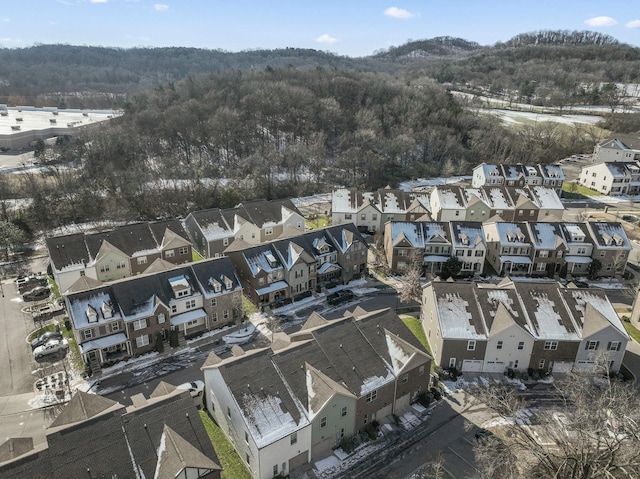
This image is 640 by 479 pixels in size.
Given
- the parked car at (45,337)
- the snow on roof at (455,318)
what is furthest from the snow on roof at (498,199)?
the parked car at (45,337)

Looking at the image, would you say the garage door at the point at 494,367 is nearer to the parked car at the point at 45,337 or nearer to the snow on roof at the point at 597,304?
the snow on roof at the point at 597,304

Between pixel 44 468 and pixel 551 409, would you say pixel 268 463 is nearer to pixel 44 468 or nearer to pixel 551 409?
pixel 44 468

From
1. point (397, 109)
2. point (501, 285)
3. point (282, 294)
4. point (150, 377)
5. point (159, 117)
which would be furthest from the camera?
point (397, 109)

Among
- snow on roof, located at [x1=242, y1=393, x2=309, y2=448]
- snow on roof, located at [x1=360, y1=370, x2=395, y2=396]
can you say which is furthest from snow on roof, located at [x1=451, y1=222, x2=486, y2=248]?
snow on roof, located at [x1=242, y1=393, x2=309, y2=448]

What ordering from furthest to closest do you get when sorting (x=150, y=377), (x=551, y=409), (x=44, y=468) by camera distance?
(x=150, y=377) < (x=551, y=409) < (x=44, y=468)

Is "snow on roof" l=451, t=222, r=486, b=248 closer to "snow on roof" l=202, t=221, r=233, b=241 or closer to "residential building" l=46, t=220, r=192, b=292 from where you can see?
"snow on roof" l=202, t=221, r=233, b=241

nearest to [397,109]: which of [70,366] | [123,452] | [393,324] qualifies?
[393,324]

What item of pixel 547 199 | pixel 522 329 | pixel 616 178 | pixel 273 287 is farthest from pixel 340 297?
pixel 616 178
